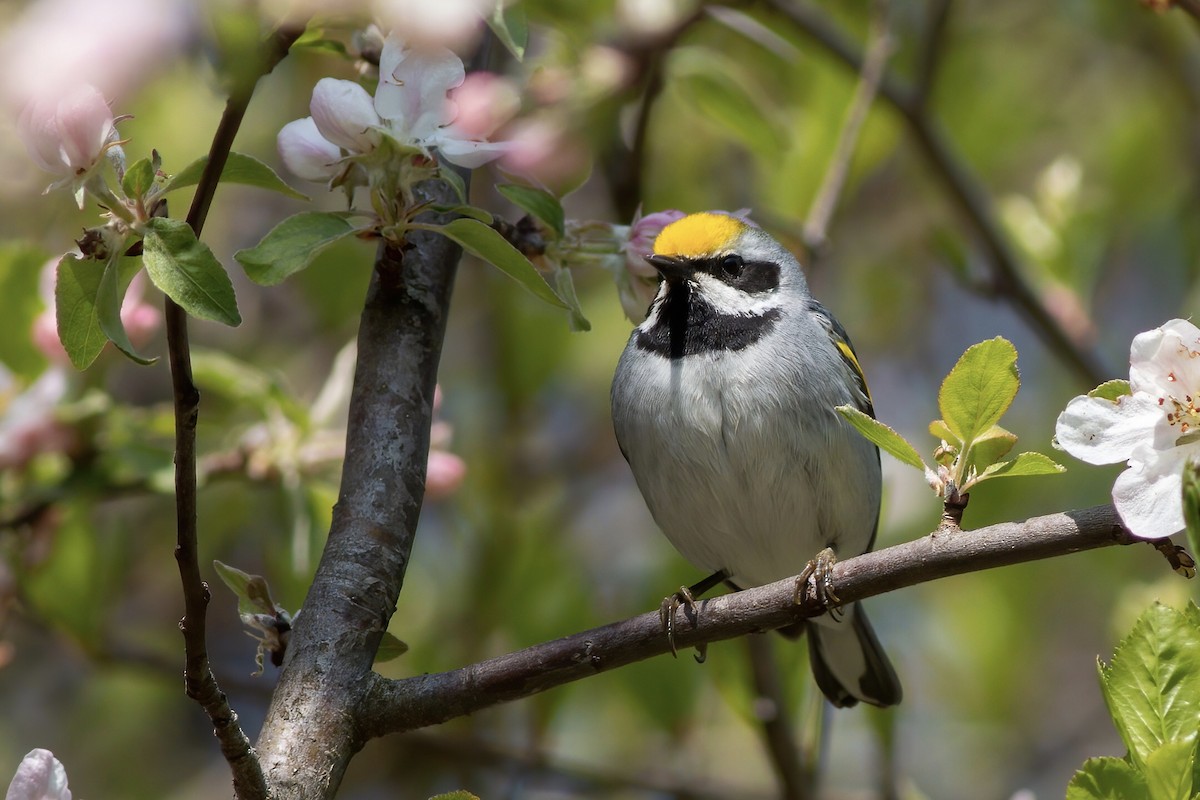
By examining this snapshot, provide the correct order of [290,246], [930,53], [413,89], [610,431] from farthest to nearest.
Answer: [610,431] < [930,53] < [413,89] < [290,246]

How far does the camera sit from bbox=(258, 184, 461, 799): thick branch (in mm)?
2008

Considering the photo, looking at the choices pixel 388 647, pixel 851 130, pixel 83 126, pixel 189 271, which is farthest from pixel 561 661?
pixel 851 130

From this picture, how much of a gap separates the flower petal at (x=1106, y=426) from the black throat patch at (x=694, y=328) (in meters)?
1.52

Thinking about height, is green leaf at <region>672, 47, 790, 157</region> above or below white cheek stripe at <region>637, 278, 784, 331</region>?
above

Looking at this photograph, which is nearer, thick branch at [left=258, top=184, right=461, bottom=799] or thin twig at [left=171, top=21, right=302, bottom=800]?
thin twig at [left=171, top=21, right=302, bottom=800]

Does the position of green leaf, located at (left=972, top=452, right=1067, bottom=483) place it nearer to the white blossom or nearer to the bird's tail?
the white blossom

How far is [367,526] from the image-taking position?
2.26 meters

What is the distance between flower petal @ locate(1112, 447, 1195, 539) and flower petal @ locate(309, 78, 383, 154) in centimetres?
131

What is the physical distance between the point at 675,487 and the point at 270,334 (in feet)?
9.38

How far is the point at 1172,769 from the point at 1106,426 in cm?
51

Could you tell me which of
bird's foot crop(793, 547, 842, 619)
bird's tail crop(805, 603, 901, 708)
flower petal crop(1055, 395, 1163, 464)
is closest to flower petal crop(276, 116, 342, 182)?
bird's foot crop(793, 547, 842, 619)

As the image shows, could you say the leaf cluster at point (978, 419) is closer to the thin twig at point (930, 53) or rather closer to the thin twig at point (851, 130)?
the thin twig at point (851, 130)

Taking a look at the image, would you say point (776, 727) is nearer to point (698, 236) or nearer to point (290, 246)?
point (698, 236)

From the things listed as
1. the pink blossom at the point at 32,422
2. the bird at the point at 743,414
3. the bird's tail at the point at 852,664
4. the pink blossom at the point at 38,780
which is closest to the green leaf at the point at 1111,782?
the bird at the point at 743,414
